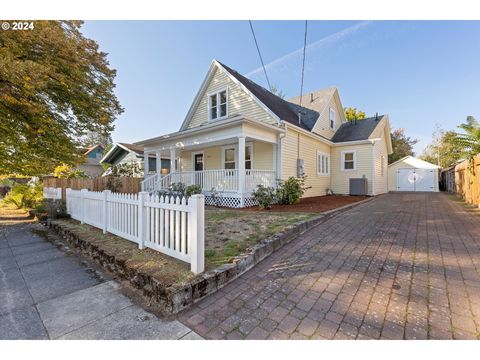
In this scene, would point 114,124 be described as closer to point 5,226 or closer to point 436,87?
point 5,226

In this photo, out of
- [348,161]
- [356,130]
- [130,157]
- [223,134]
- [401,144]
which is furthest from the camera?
[401,144]

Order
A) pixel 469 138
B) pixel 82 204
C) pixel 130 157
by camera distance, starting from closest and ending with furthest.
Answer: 1. pixel 82 204
2. pixel 469 138
3. pixel 130 157

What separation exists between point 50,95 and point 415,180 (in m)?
27.5

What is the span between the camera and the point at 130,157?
67.3ft

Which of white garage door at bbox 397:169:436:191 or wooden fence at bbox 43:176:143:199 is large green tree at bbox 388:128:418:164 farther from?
wooden fence at bbox 43:176:143:199

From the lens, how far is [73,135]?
342 inches

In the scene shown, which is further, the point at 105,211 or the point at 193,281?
the point at 105,211

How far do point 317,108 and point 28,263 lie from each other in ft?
49.6

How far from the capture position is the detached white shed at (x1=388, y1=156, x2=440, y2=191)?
20781 mm

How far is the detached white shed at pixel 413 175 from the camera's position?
2078 centimetres

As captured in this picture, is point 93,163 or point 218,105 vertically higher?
point 218,105

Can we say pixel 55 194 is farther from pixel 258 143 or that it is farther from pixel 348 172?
pixel 348 172

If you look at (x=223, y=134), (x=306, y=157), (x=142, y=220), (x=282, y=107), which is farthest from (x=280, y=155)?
(x=142, y=220)

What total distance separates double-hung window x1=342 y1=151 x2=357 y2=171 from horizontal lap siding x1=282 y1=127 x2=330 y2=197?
3.68 feet
